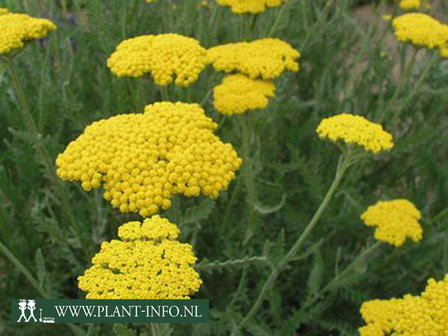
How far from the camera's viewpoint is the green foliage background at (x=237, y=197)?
1760mm

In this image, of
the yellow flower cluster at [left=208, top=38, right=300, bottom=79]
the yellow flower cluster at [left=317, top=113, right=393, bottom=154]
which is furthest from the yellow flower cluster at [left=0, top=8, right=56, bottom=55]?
the yellow flower cluster at [left=317, top=113, right=393, bottom=154]

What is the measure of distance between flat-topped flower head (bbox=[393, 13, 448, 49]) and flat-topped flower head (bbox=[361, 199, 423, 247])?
1.97 feet

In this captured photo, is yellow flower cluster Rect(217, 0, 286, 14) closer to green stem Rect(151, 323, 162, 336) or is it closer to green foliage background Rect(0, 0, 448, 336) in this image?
green foliage background Rect(0, 0, 448, 336)

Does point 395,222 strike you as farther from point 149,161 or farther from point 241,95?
point 149,161

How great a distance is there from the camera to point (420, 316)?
3.78 ft

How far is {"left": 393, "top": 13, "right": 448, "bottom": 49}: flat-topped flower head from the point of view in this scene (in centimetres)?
179

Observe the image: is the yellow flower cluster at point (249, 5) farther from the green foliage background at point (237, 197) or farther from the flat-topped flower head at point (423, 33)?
the flat-topped flower head at point (423, 33)

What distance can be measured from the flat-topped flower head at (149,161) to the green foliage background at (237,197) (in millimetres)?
392

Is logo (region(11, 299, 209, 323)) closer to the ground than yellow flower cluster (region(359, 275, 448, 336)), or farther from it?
farther from it

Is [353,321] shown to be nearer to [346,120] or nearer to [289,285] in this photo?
[289,285]

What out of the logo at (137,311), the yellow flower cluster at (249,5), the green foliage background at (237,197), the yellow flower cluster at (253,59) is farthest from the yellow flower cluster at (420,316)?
the yellow flower cluster at (249,5)

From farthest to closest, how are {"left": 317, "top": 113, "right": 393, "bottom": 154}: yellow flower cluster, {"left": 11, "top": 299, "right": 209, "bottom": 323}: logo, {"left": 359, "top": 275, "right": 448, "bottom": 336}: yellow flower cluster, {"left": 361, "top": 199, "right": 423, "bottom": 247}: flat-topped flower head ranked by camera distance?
1. {"left": 361, "top": 199, "right": 423, "bottom": 247}: flat-topped flower head
2. {"left": 317, "top": 113, "right": 393, "bottom": 154}: yellow flower cluster
3. {"left": 359, "top": 275, "right": 448, "bottom": 336}: yellow flower cluster
4. {"left": 11, "top": 299, "right": 209, "bottom": 323}: logo

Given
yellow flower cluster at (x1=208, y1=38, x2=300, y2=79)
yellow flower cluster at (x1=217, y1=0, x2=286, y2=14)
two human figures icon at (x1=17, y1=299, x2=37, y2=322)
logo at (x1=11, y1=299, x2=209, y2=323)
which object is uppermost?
yellow flower cluster at (x1=217, y1=0, x2=286, y2=14)

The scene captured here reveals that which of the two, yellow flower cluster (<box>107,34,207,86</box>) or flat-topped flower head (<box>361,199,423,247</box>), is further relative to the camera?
flat-topped flower head (<box>361,199,423,247</box>)
